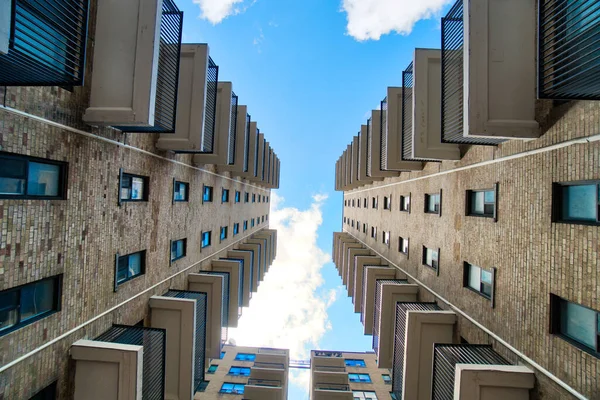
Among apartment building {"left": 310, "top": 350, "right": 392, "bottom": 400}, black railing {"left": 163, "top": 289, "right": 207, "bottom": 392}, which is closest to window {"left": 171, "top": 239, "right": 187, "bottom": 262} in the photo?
black railing {"left": 163, "top": 289, "right": 207, "bottom": 392}

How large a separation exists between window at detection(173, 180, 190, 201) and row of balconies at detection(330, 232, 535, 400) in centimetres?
1065

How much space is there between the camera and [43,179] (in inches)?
304

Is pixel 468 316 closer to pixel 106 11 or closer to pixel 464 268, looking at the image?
pixel 464 268

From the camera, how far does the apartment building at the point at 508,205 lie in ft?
22.2

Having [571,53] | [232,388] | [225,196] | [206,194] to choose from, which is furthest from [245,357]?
[571,53]

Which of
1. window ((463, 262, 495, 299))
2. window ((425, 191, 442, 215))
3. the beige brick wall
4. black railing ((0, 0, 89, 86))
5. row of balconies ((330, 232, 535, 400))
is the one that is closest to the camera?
black railing ((0, 0, 89, 86))

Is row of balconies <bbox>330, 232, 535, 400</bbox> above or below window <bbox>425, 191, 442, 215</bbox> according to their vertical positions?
below

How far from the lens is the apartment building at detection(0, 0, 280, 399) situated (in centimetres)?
679

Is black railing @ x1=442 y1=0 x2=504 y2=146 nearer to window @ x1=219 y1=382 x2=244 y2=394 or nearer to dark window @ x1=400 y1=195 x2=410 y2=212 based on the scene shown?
dark window @ x1=400 y1=195 x2=410 y2=212

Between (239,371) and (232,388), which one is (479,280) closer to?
(232,388)

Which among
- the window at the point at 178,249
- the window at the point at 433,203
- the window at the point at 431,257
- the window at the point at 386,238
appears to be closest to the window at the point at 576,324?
the window at the point at 431,257

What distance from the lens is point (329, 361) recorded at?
27219 millimetres

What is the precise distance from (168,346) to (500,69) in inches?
567

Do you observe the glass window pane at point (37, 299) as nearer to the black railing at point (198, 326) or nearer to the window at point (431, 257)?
the black railing at point (198, 326)
